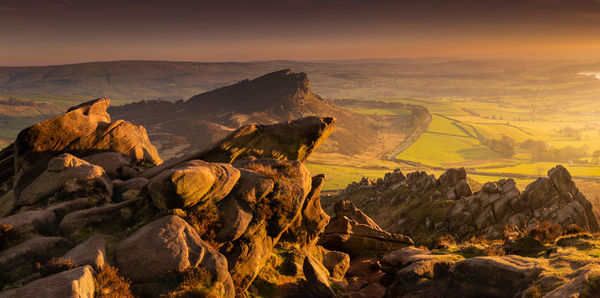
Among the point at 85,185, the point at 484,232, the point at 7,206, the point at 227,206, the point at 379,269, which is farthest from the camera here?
the point at 484,232

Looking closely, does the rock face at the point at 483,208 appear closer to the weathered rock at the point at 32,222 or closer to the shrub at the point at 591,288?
the shrub at the point at 591,288

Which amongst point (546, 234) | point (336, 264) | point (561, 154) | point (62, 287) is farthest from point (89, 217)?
point (561, 154)

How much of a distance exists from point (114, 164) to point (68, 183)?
26.1ft

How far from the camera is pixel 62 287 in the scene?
13.1 metres

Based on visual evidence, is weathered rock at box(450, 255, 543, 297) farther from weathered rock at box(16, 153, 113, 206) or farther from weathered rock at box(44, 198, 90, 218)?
weathered rock at box(16, 153, 113, 206)

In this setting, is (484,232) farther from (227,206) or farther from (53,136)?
(53,136)

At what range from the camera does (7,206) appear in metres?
25.8

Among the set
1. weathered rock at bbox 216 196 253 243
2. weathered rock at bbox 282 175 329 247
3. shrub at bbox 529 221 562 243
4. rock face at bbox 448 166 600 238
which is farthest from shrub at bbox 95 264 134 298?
rock face at bbox 448 166 600 238

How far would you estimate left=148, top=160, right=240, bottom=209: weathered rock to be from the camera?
1838 centimetres

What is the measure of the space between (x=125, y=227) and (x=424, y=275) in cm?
1947

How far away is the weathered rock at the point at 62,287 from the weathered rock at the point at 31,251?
7.57 ft

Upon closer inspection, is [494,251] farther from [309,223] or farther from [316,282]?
[309,223]

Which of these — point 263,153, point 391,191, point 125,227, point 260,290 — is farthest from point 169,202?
point 391,191

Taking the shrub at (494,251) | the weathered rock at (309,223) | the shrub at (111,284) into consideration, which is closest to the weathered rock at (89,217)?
the shrub at (111,284)
